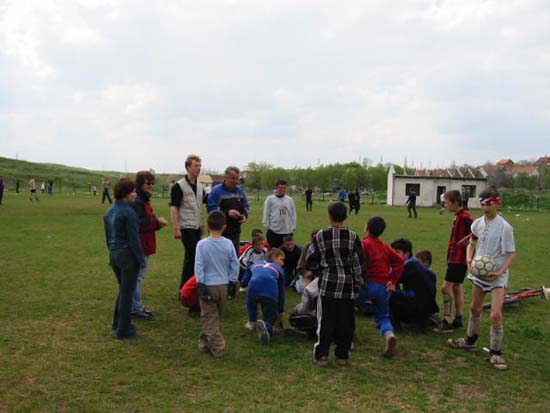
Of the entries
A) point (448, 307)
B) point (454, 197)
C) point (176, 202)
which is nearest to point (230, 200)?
point (176, 202)

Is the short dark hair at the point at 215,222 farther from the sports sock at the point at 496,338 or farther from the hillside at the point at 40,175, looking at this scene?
the hillside at the point at 40,175

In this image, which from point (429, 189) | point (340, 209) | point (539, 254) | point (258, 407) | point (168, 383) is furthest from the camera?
point (429, 189)

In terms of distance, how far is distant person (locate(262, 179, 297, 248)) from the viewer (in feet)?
27.0

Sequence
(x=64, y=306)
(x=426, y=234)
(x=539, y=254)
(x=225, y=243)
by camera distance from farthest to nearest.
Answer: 1. (x=426, y=234)
2. (x=539, y=254)
3. (x=64, y=306)
4. (x=225, y=243)

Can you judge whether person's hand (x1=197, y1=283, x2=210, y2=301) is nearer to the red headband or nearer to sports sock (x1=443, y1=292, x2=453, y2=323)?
the red headband

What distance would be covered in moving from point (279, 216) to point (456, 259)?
3.24 m

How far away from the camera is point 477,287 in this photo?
201 inches

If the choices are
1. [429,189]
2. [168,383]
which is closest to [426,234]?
[168,383]

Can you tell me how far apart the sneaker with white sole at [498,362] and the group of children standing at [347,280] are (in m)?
0.01

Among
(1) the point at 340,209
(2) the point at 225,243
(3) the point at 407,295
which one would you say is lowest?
(3) the point at 407,295

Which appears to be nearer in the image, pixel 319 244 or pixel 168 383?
pixel 168 383

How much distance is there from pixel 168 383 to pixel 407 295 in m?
3.29

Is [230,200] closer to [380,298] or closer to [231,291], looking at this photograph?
[231,291]

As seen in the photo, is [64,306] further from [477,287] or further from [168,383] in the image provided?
[477,287]
